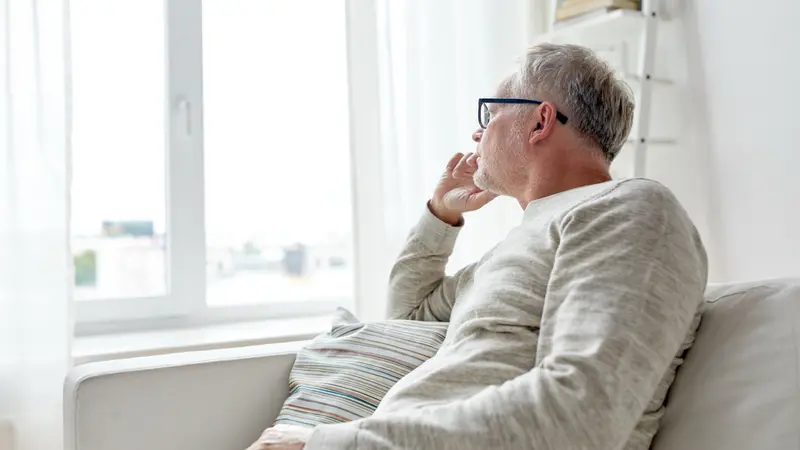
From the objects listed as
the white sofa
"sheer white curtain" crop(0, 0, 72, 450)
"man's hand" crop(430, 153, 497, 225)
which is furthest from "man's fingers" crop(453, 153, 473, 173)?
"sheer white curtain" crop(0, 0, 72, 450)

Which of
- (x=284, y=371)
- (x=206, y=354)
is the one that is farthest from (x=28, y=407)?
(x=284, y=371)

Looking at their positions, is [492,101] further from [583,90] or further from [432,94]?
[432,94]

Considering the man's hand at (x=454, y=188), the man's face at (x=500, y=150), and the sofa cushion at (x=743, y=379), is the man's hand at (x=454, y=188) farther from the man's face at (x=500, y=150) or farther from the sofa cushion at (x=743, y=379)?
the sofa cushion at (x=743, y=379)

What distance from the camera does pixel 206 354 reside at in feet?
4.98

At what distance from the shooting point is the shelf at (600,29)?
206cm

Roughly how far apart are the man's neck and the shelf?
0.85m

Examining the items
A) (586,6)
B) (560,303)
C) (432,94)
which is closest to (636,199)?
(560,303)

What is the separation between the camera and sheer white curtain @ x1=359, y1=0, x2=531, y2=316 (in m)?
2.28

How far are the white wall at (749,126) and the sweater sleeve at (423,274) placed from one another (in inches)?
28.5

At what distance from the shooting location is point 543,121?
4.41ft

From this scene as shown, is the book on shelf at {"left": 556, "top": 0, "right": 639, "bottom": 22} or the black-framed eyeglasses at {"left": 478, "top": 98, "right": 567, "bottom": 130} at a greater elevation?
the book on shelf at {"left": 556, "top": 0, "right": 639, "bottom": 22}

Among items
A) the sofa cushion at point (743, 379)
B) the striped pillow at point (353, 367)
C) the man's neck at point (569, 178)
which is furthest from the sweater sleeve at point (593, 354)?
the striped pillow at point (353, 367)

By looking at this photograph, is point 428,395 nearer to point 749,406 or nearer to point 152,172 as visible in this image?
point 749,406

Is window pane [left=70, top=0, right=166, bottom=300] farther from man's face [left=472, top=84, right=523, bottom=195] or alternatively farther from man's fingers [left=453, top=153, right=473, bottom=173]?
man's face [left=472, top=84, right=523, bottom=195]
